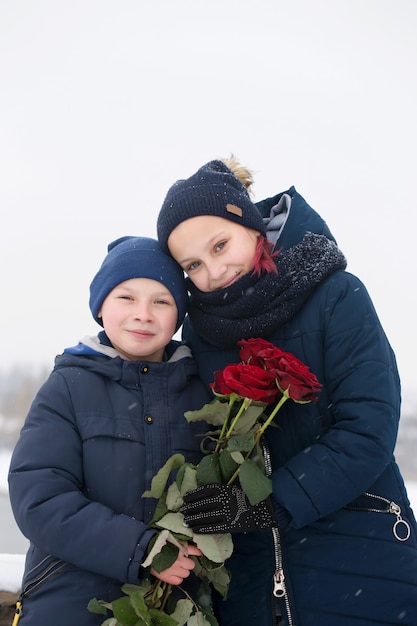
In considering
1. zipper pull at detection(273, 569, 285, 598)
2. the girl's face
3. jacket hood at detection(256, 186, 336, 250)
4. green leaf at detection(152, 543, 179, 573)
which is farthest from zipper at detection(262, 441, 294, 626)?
jacket hood at detection(256, 186, 336, 250)

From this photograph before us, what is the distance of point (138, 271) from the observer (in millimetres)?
1938

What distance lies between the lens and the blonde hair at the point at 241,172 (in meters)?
2.25

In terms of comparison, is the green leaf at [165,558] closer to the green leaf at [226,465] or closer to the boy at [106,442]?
the boy at [106,442]

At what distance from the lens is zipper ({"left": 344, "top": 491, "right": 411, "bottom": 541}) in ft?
5.32

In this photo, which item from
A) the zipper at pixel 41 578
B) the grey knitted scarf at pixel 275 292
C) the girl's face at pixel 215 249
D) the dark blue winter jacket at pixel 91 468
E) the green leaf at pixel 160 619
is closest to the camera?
the green leaf at pixel 160 619

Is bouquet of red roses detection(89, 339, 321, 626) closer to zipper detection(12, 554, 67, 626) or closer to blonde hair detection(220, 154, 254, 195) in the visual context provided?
zipper detection(12, 554, 67, 626)

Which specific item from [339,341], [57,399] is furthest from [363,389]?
[57,399]

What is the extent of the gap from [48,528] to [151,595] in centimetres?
33

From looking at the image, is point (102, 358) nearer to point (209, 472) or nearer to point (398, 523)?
point (209, 472)

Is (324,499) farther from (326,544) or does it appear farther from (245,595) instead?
(245,595)

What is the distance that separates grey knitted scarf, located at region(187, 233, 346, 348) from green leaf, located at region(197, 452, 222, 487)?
44cm

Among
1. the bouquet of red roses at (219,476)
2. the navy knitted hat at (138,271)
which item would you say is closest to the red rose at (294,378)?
the bouquet of red roses at (219,476)

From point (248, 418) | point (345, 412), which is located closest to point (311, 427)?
point (345, 412)

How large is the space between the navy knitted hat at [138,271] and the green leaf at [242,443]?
0.64 meters
